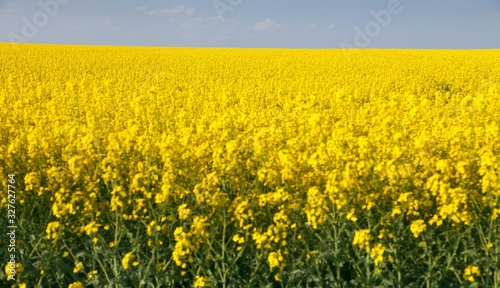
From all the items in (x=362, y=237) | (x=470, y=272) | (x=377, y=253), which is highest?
(x=362, y=237)

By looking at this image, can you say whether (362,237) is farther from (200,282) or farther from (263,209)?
(200,282)

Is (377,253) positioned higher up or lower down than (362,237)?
lower down

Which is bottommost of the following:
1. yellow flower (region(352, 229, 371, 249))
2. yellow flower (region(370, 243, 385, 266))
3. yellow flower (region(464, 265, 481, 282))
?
yellow flower (region(464, 265, 481, 282))

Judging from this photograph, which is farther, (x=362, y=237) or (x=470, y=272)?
(x=470, y=272)

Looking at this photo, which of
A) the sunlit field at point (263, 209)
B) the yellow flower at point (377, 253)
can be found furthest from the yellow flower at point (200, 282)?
the yellow flower at point (377, 253)

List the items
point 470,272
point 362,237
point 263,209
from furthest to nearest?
point 263,209
point 470,272
point 362,237

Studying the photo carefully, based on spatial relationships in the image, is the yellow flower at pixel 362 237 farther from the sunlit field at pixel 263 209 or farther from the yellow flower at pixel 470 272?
the yellow flower at pixel 470 272

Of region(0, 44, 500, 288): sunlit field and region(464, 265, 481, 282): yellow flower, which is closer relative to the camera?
region(464, 265, 481, 282): yellow flower

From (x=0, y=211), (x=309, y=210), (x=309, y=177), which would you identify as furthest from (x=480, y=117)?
(x=0, y=211)

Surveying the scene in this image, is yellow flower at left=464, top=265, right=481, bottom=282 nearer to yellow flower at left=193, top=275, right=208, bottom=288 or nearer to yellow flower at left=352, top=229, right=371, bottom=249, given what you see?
yellow flower at left=352, top=229, right=371, bottom=249

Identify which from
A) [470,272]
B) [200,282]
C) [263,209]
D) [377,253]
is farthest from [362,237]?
[200,282]

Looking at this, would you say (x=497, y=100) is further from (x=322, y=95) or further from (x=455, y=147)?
(x=322, y=95)

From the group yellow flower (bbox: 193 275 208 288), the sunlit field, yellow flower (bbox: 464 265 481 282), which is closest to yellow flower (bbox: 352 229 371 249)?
the sunlit field

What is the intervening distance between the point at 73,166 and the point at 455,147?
3.67 m
